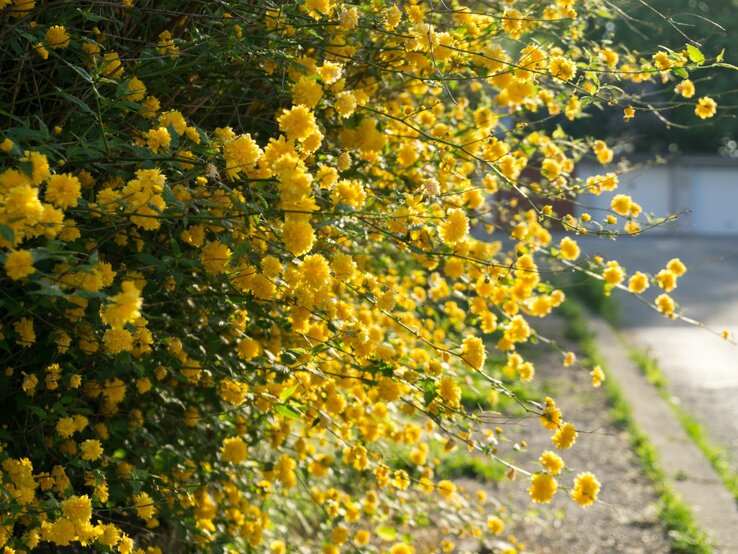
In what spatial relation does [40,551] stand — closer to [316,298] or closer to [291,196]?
[316,298]

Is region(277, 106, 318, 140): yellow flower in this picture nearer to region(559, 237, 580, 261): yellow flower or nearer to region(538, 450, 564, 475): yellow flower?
region(538, 450, 564, 475): yellow flower

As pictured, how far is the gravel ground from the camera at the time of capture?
14.8 feet

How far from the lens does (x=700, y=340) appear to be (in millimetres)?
9781

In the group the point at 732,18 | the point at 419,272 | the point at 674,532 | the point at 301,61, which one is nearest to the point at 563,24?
the point at 419,272

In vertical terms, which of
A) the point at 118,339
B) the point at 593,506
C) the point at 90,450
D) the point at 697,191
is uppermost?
the point at 697,191

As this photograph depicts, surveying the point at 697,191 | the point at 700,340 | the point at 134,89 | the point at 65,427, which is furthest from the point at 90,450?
the point at 697,191

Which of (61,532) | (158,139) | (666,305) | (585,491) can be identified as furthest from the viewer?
(666,305)

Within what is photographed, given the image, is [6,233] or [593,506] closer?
[6,233]

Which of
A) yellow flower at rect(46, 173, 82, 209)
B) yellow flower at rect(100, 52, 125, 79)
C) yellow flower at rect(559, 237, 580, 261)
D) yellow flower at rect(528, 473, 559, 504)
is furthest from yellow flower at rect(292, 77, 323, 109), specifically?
yellow flower at rect(559, 237, 580, 261)

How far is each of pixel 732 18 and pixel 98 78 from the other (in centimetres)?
3020

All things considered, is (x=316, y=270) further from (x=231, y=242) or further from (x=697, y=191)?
(x=697, y=191)

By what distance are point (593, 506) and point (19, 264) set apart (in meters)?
3.96

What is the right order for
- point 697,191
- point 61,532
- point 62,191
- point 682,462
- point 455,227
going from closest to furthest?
point 62,191, point 61,532, point 455,227, point 682,462, point 697,191

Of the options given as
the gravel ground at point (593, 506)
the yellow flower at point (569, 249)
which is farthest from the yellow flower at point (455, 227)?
the gravel ground at point (593, 506)
